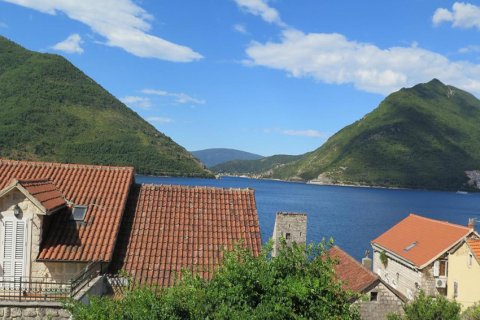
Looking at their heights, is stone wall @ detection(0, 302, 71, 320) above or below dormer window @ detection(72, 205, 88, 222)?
below

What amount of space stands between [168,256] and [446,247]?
20949 millimetres

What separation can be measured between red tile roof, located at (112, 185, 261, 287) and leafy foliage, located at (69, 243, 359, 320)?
4.26 meters

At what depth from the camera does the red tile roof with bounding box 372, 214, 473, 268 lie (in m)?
30.0

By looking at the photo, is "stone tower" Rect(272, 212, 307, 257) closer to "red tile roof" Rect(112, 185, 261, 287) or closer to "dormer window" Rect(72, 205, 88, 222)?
"red tile roof" Rect(112, 185, 261, 287)

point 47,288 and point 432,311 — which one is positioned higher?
point 47,288

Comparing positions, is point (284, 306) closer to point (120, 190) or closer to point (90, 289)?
point (90, 289)

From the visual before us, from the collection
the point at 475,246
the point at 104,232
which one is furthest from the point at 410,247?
the point at 104,232

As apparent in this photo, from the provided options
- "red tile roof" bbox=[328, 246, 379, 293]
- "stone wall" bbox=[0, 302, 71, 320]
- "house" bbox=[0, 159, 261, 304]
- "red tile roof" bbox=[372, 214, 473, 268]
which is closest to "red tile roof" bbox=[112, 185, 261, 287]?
"house" bbox=[0, 159, 261, 304]

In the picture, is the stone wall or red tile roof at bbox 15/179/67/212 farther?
red tile roof at bbox 15/179/67/212

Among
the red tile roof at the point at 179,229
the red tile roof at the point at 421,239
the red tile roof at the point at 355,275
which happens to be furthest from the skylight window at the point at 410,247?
the red tile roof at the point at 179,229

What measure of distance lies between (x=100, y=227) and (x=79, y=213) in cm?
100

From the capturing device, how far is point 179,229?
17.1 metres

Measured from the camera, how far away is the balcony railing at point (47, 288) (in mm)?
12859

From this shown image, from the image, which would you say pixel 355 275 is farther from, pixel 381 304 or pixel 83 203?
pixel 83 203
